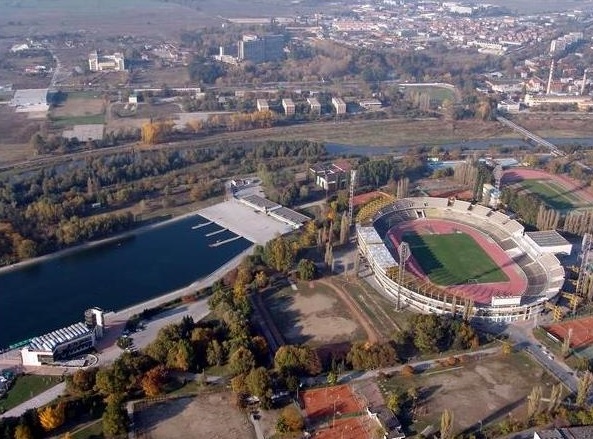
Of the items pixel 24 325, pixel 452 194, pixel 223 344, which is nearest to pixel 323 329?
pixel 223 344

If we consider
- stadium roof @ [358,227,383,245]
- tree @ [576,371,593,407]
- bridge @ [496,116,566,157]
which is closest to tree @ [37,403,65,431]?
stadium roof @ [358,227,383,245]

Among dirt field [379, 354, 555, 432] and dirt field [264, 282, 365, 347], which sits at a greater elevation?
dirt field [264, 282, 365, 347]

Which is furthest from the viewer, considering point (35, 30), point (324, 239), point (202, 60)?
point (35, 30)

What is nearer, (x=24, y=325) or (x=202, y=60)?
(x=24, y=325)

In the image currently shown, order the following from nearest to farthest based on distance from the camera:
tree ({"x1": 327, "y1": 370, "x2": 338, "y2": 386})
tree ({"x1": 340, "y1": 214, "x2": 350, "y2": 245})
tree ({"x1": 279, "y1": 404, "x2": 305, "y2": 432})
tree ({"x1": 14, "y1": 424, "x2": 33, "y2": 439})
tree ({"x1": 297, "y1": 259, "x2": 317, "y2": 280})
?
tree ({"x1": 14, "y1": 424, "x2": 33, "y2": 439}) < tree ({"x1": 279, "y1": 404, "x2": 305, "y2": 432}) < tree ({"x1": 327, "y1": 370, "x2": 338, "y2": 386}) < tree ({"x1": 297, "y1": 259, "x2": 317, "y2": 280}) < tree ({"x1": 340, "y1": 214, "x2": 350, "y2": 245})

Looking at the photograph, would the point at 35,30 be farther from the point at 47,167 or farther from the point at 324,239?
the point at 324,239

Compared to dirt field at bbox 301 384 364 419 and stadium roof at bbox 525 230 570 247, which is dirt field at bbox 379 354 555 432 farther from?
stadium roof at bbox 525 230 570 247

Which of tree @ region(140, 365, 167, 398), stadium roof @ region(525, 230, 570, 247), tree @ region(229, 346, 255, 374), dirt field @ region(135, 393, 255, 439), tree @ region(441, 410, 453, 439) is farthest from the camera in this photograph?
stadium roof @ region(525, 230, 570, 247)

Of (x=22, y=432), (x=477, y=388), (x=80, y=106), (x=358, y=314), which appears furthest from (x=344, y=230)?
(x=80, y=106)
